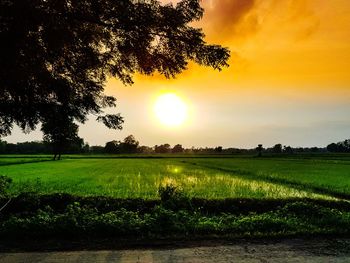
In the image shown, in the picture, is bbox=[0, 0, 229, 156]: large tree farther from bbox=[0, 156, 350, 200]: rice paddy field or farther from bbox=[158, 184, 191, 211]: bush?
bbox=[0, 156, 350, 200]: rice paddy field

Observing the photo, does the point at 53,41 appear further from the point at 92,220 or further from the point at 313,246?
the point at 313,246

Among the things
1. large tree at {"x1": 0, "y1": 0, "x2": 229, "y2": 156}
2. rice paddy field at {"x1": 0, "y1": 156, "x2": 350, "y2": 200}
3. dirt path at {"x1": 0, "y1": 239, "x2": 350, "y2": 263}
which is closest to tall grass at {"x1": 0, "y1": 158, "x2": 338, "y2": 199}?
rice paddy field at {"x1": 0, "y1": 156, "x2": 350, "y2": 200}

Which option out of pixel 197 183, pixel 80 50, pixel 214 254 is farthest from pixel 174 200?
pixel 197 183

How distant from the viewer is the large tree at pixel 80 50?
7504mm

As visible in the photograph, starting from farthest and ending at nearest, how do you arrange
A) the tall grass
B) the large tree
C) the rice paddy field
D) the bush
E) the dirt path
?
the rice paddy field < the tall grass < the bush < the dirt path < the large tree

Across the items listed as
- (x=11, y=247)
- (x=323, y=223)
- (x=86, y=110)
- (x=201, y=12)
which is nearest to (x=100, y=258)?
(x=11, y=247)

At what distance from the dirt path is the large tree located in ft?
9.25

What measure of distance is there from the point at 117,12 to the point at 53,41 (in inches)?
52.1

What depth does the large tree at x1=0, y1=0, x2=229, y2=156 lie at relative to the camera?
295 inches

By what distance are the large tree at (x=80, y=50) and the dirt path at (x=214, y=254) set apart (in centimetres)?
282

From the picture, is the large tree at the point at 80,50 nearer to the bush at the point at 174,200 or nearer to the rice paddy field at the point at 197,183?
the bush at the point at 174,200

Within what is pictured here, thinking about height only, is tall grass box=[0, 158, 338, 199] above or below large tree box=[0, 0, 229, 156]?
below

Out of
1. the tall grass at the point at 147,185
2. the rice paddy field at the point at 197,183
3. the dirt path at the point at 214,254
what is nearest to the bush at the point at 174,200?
the rice paddy field at the point at 197,183

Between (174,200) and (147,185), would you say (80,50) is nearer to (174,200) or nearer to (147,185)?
(174,200)
